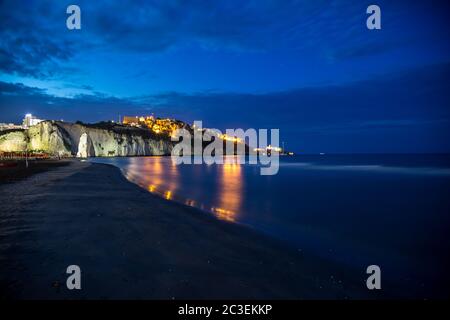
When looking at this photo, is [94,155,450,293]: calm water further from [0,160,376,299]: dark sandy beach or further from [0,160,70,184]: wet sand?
[0,160,70,184]: wet sand

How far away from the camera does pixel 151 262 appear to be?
5.79 meters

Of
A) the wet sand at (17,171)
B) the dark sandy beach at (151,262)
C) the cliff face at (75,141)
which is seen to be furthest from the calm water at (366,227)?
the cliff face at (75,141)

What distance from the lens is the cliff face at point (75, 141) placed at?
109 metres

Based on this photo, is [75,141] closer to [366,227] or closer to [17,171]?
[17,171]

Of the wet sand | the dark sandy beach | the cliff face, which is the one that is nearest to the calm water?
the dark sandy beach

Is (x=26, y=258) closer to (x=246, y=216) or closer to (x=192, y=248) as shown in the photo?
(x=192, y=248)

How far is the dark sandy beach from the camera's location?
15.3 ft

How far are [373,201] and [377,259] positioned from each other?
12285mm

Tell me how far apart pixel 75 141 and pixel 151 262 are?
438 ft

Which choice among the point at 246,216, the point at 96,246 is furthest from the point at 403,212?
the point at 96,246

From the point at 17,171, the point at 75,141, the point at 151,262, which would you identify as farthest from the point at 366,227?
the point at 75,141

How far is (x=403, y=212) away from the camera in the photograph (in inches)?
584

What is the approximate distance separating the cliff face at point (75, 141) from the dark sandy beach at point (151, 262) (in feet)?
354
